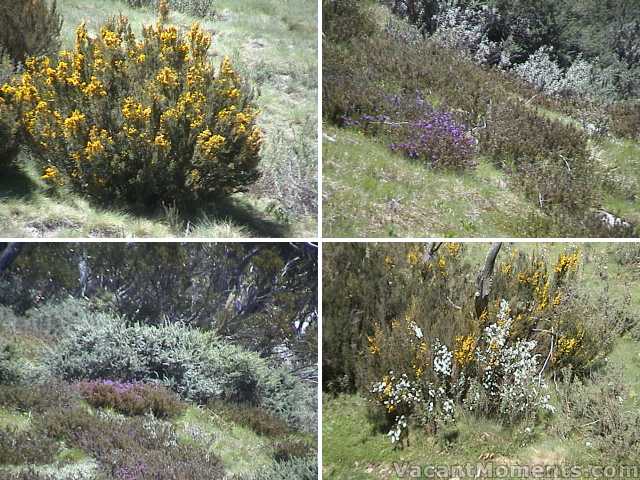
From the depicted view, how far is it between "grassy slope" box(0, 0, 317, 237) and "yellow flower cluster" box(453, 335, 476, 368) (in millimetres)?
2099

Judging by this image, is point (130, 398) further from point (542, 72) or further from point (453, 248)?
point (542, 72)

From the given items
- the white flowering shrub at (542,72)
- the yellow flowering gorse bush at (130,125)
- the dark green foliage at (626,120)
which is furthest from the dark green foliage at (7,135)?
the dark green foliage at (626,120)

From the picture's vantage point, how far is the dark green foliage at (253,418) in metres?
6.18

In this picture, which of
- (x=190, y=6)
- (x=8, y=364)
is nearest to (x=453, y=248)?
(x=8, y=364)

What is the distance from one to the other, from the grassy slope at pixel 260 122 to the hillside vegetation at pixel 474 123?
771 mm

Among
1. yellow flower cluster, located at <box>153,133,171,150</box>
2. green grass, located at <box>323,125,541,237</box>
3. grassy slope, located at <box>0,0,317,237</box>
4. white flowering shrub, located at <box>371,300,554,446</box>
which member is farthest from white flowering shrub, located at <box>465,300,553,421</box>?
yellow flower cluster, located at <box>153,133,171,150</box>

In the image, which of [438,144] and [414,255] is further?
[438,144]

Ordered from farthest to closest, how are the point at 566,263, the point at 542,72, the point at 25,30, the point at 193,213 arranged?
1. the point at 542,72
2. the point at 25,30
3. the point at 193,213
4. the point at 566,263

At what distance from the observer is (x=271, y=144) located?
289 inches

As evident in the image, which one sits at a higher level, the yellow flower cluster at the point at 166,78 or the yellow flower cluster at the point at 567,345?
the yellow flower cluster at the point at 166,78

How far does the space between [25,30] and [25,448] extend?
456 centimetres

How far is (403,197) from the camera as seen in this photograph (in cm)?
623

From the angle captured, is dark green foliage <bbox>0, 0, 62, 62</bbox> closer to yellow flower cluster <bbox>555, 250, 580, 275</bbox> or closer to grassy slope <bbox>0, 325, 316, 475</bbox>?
grassy slope <bbox>0, 325, 316, 475</bbox>

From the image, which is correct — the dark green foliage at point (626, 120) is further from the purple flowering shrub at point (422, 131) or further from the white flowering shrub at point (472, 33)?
the purple flowering shrub at point (422, 131)
